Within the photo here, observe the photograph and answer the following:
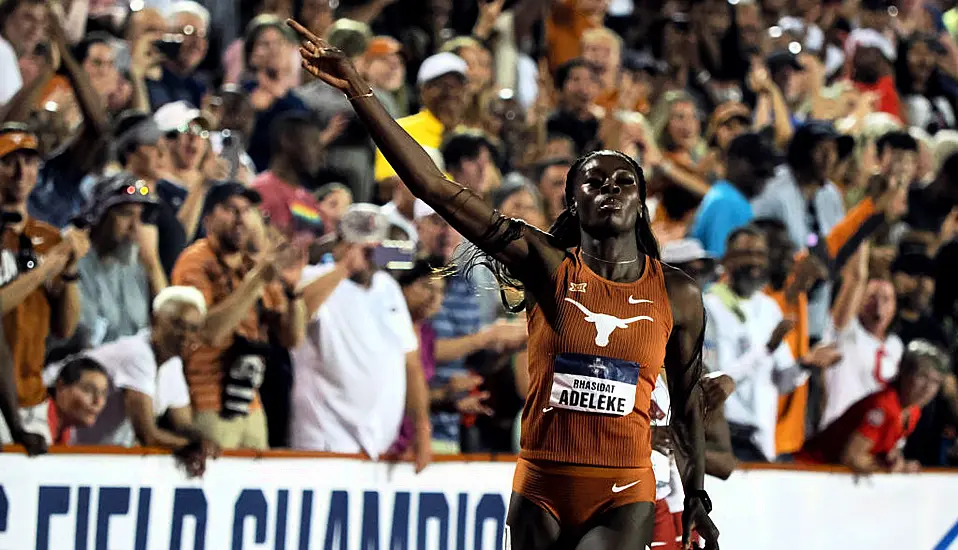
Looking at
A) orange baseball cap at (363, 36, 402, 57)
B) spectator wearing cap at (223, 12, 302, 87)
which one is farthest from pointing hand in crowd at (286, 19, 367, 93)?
orange baseball cap at (363, 36, 402, 57)

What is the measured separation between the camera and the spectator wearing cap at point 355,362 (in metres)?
7.51

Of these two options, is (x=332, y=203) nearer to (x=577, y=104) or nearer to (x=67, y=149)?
(x=67, y=149)

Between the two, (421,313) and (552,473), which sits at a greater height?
(421,313)

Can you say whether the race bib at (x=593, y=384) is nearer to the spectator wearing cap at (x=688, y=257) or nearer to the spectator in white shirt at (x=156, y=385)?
the spectator in white shirt at (x=156, y=385)

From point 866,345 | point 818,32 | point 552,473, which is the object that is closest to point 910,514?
point 866,345

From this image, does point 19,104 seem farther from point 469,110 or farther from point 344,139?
point 469,110

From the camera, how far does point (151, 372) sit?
273 inches

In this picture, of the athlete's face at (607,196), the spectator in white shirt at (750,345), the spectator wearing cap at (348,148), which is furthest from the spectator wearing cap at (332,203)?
the athlete's face at (607,196)

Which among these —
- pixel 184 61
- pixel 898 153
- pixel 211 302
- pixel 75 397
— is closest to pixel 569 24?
pixel 898 153

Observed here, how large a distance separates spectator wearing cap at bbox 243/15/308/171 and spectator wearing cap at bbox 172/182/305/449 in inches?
71.2

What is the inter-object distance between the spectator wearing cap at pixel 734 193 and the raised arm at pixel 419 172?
16.0ft

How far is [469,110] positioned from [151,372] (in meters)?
4.05

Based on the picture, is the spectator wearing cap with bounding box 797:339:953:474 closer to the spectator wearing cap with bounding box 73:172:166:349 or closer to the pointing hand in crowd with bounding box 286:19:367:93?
the spectator wearing cap with bounding box 73:172:166:349

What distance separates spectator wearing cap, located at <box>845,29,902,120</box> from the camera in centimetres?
1320
